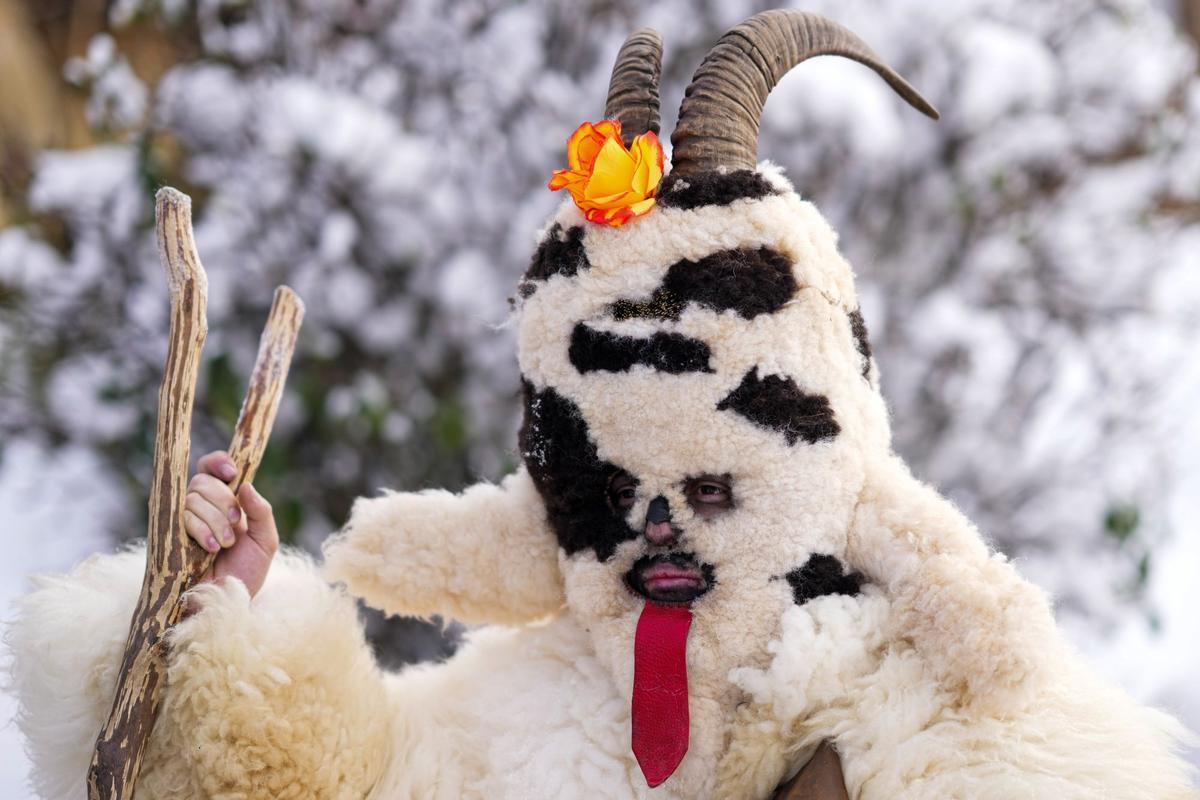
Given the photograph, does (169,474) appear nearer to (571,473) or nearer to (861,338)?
(571,473)

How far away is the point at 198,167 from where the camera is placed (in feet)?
9.22

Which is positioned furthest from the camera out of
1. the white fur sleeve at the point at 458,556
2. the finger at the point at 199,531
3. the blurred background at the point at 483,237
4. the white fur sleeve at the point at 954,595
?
the blurred background at the point at 483,237

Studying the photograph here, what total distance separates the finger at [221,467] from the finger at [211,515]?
42 millimetres

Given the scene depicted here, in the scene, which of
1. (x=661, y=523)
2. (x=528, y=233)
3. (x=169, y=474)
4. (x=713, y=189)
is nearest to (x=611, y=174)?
(x=713, y=189)

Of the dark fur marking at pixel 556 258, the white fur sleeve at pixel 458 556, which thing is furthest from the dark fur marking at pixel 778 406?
the white fur sleeve at pixel 458 556

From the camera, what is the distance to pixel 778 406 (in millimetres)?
1136

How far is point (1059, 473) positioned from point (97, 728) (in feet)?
9.04

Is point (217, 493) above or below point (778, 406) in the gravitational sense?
below

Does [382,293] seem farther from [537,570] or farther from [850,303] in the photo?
[850,303]

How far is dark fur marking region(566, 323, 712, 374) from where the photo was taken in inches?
44.6

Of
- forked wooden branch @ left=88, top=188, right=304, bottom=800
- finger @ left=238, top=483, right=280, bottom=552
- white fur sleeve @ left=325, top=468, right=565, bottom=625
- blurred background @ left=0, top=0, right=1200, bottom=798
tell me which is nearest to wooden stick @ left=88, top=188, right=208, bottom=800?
forked wooden branch @ left=88, top=188, right=304, bottom=800

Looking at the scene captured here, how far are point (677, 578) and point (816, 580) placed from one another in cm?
16

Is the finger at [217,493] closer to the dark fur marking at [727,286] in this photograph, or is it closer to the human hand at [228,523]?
the human hand at [228,523]

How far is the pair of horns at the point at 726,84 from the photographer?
1199 millimetres
